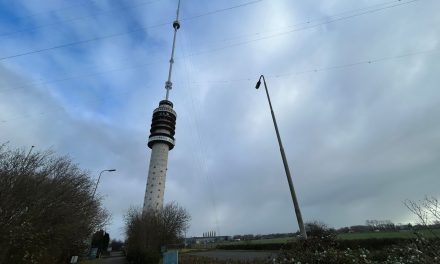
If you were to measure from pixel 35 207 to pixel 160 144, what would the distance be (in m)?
76.9

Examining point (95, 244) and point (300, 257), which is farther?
point (95, 244)

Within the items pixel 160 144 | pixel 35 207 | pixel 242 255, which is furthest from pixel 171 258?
pixel 160 144

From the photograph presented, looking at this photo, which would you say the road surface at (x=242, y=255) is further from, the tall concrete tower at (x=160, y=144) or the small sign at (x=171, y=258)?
the tall concrete tower at (x=160, y=144)

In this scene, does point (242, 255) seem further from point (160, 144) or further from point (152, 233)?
point (160, 144)

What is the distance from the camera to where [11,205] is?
14570 millimetres

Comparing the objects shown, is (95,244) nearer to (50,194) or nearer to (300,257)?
(50,194)

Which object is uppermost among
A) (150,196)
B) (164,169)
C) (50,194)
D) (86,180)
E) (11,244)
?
(164,169)

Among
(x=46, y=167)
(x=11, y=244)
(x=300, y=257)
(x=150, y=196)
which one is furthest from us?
(x=150, y=196)

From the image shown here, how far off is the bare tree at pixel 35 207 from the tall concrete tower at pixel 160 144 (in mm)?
55464

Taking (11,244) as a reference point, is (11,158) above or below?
above

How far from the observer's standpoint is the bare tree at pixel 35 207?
14789 mm

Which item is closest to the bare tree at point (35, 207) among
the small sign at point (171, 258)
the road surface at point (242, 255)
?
the small sign at point (171, 258)

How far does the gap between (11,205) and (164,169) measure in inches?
2852

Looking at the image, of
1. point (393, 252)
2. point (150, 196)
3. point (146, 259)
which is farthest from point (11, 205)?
point (150, 196)
